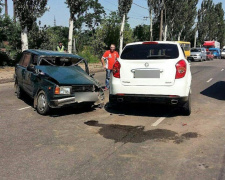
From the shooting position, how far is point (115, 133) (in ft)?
17.9

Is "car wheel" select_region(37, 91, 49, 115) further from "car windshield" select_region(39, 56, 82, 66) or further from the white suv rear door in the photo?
the white suv rear door

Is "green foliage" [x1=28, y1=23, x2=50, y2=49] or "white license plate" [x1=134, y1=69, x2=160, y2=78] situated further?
"green foliage" [x1=28, y1=23, x2=50, y2=49]

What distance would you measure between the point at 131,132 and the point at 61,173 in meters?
2.15

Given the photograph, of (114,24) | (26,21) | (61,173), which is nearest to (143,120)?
(61,173)

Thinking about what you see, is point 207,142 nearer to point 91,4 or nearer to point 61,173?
point 61,173

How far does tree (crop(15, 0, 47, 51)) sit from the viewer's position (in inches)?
702

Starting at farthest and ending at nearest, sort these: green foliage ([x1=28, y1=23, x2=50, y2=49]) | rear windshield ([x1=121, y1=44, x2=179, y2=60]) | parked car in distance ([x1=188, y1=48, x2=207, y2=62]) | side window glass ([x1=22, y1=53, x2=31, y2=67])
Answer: parked car in distance ([x1=188, y1=48, x2=207, y2=62]) → green foliage ([x1=28, y1=23, x2=50, y2=49]) → side window glass ([x1=22, y1=53, x2=31, y2=67]) → rear windshield ([x1=121, y1=44, x2=179, y2=60])

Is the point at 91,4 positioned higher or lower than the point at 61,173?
higher

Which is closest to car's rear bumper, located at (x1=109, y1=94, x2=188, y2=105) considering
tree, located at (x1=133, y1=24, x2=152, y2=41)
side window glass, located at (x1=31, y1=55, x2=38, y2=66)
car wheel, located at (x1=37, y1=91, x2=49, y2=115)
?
car wheel, located at (x1=37, y1=91, x2=49, y2=115)

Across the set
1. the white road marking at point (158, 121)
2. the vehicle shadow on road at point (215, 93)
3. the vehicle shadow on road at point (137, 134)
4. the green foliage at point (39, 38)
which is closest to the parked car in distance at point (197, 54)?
the green foliage at point (39, 38)

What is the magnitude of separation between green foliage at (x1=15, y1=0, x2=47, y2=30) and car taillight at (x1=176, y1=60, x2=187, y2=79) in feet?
46.3

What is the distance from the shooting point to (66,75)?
6.82 metres

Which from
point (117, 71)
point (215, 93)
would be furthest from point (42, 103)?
point (215, 93)

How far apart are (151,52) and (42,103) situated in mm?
2758
